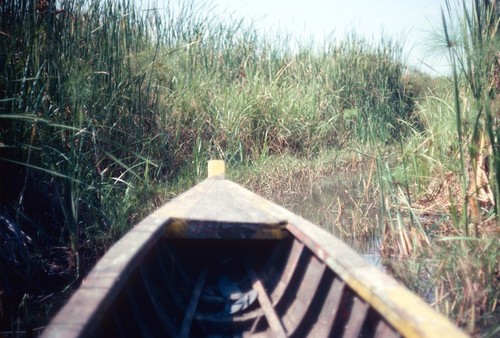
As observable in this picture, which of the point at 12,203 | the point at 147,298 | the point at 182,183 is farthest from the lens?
the point at 182,183

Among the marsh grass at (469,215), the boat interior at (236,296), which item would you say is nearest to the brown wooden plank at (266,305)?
the boat interior at (236,296)

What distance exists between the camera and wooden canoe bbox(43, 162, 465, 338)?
4.94ft

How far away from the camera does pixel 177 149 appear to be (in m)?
5.03

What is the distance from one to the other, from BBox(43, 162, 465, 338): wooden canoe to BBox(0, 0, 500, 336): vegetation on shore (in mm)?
744

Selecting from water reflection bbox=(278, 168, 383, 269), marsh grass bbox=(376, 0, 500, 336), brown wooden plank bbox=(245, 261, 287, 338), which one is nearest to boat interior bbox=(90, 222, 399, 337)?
brown wooden plank bbox=(245, 261, 287, 338)

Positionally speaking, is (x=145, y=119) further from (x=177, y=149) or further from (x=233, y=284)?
(x=233, y=284)

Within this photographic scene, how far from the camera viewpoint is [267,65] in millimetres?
7195

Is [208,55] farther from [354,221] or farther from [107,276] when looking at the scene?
[107,276]

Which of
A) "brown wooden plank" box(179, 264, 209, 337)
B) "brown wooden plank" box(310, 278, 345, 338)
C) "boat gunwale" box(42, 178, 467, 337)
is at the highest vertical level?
"boat gunwale" box(42, 178, 467, 337)

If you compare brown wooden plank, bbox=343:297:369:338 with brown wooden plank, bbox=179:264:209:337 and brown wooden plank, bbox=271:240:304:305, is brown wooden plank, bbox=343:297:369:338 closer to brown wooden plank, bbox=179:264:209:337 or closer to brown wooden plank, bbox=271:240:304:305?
brown wooden plank, bbox=271:240:304:305

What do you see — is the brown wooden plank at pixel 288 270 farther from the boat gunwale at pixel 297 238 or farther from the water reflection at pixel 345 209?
the water reflection at pixel 345 209

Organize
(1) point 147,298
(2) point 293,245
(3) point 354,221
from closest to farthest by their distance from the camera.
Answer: (1) point 147,298, (2) point 293,245, (3) point 354,221

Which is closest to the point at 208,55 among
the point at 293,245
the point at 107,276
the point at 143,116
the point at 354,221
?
the point at 143,116

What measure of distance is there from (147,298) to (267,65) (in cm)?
556
